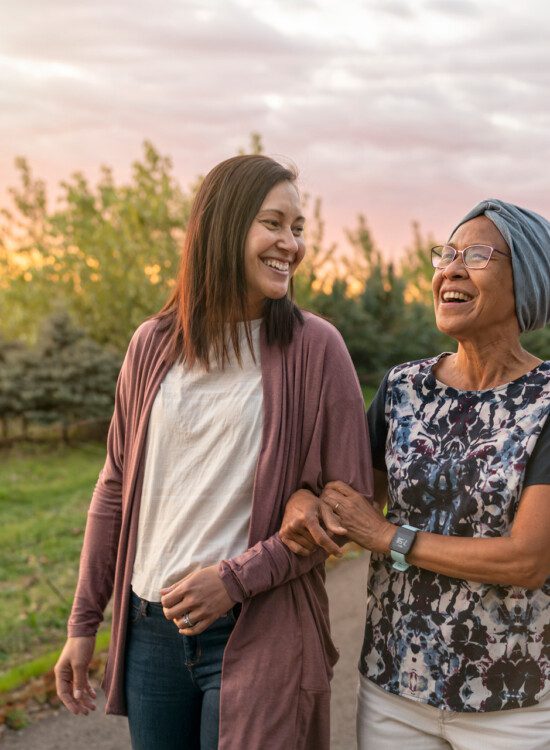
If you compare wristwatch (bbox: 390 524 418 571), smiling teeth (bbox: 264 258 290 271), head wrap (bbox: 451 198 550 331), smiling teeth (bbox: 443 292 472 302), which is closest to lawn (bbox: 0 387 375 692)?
wristwatch (bbox: 390 524 418 571)

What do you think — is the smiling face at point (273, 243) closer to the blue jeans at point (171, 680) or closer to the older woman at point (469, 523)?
the older woman at point (469, 523)

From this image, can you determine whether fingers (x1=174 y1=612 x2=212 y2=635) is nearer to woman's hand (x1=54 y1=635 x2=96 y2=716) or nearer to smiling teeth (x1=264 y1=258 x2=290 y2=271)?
woman's hand (x1=54 y1=635 x2=96 y2=716)

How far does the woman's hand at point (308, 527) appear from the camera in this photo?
2.21 metres

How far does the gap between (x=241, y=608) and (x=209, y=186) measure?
113 centimetres

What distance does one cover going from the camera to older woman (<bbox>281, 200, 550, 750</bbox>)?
2211mm

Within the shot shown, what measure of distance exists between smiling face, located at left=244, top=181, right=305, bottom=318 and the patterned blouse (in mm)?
511

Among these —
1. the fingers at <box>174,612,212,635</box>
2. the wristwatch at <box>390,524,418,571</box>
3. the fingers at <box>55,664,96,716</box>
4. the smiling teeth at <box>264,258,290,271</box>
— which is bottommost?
the fingers at <box>55,664,96,716</box>

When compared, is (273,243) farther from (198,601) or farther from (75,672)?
(75,672)

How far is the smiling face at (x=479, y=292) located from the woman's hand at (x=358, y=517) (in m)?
0.52

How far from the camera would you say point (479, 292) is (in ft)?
7.72

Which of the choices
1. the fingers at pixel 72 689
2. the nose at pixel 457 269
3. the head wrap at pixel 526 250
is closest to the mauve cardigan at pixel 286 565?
the fingers at pixel 72 689

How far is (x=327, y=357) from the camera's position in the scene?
93.8 inches

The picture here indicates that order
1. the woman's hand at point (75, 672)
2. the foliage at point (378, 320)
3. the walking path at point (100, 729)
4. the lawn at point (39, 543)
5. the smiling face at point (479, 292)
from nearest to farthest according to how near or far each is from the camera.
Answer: the smiling face at point (479, 292)
the woman's hand at point (75, 672)
the walking path at point (100, 729)
the lawn at point (39, 543)
the foliage at point (378, 320)

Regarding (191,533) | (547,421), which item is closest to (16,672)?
(191,533)
